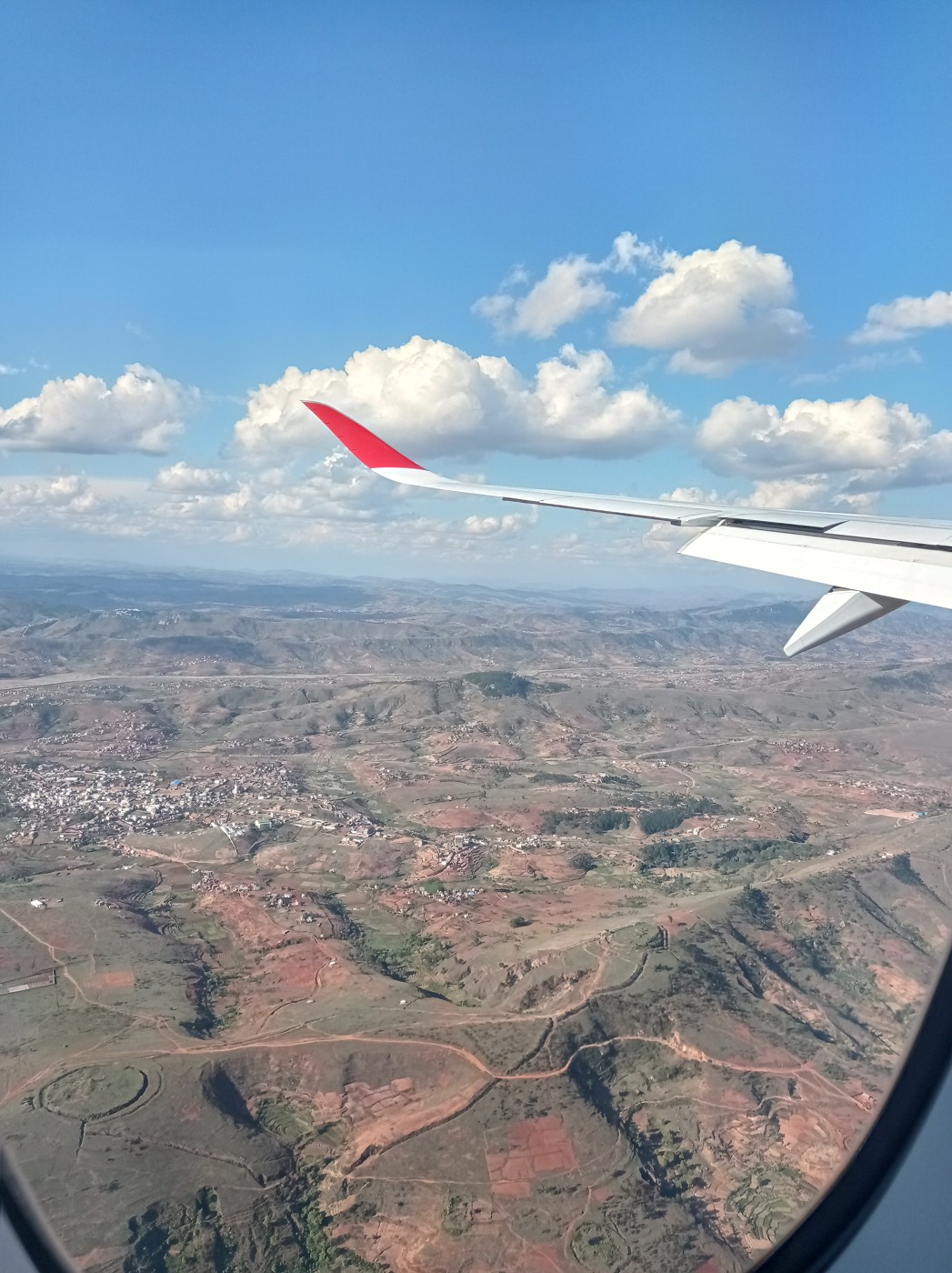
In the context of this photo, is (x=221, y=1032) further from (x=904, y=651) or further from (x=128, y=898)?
(x=904, y=651)

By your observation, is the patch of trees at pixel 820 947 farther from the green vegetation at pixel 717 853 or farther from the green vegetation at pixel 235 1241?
the green vegetation at pixel 235 1241

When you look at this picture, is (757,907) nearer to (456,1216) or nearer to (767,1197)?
(767,1197)

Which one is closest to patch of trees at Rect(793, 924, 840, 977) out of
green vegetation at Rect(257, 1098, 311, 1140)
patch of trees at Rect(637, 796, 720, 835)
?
green vegetation at Rect(257, 1098, 311, 1140)

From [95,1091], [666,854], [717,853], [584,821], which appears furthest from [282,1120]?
[584,821]

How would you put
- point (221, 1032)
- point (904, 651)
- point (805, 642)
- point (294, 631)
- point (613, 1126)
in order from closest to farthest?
1. point (805, 642)
2. point (613, 1126)
3. point (221, 1032)
4. point (904, 651)
5. point (294, 631)

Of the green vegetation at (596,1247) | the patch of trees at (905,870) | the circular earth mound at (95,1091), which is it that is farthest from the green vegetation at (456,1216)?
the patch of trees at (905,870)

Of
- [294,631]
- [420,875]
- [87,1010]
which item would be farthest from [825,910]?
[294,631]

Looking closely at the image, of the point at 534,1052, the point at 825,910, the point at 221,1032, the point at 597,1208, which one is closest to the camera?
the point at 597,1208
